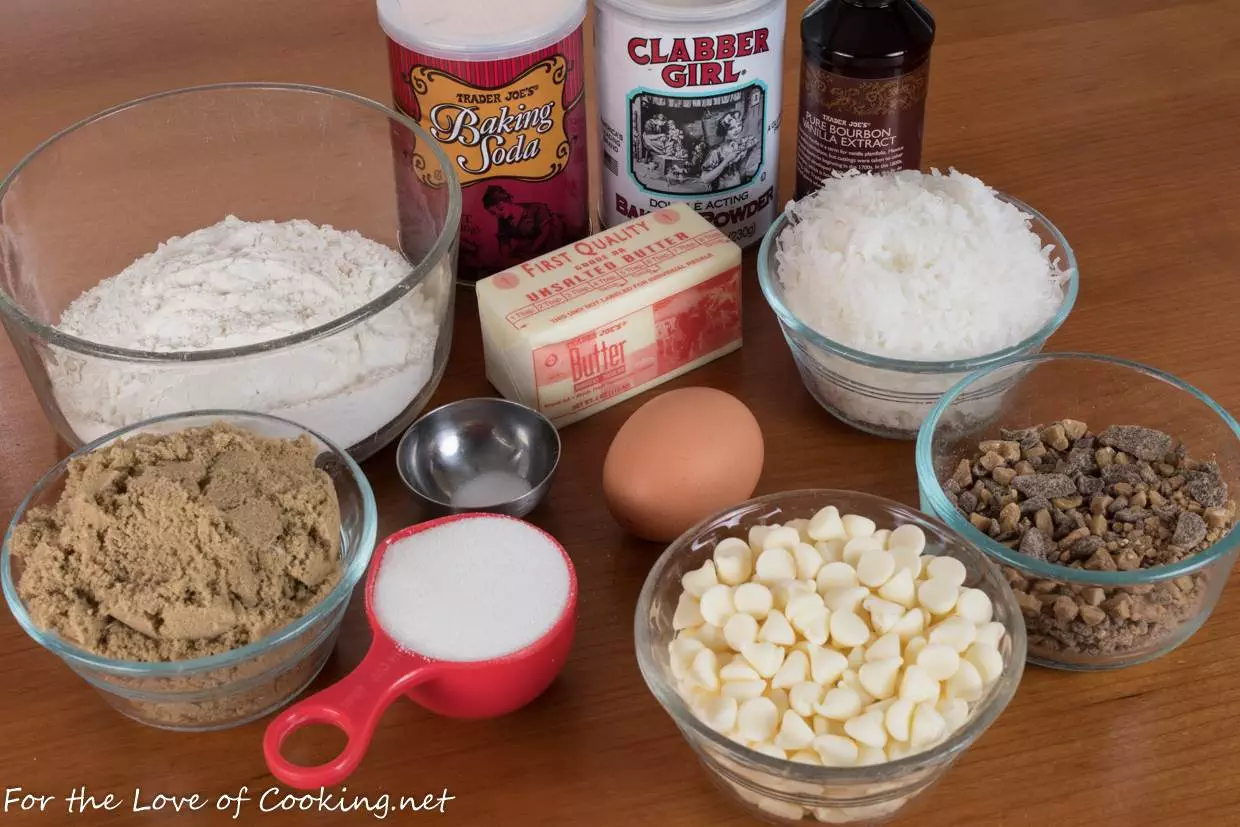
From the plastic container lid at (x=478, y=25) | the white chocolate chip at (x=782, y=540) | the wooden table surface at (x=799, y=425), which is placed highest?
A: the plastic container lid at (x=478, y=25)

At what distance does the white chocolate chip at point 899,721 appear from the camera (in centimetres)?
75

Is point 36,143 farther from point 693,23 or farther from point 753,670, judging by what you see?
point 753,670

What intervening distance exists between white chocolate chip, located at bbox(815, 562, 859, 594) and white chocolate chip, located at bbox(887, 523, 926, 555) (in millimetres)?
38

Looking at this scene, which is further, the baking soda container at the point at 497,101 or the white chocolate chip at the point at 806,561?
the baking soda container at the point at 497,101

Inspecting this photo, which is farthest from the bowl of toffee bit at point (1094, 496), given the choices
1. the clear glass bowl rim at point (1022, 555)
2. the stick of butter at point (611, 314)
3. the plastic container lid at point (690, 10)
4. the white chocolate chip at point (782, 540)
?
the plastic container lid at point (690, 10)

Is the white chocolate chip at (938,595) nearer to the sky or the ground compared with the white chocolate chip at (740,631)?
nearer to the sky

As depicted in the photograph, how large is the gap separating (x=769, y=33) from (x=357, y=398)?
437 millimetres

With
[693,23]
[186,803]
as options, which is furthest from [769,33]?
[186,803]

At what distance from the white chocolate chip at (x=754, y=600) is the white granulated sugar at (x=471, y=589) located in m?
0.11

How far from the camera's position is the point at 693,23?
3.55ft

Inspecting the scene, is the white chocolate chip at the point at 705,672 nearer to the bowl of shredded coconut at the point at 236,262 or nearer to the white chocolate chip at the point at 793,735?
the white chocolate chip at the point at 793,735

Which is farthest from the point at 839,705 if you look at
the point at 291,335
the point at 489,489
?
the point at 291,335

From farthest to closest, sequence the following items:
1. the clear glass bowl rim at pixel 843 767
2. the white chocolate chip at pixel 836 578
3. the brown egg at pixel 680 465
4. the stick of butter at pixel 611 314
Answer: the stick of butter at pixel 611 314, the brown egg at pixel 680 465, the white chocolate chip at pixel 836 578, the clear glass bowl rim at pixel 843 767

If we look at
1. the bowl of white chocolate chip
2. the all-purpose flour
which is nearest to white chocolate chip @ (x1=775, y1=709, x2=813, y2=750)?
the bowl of white chocolate chip
